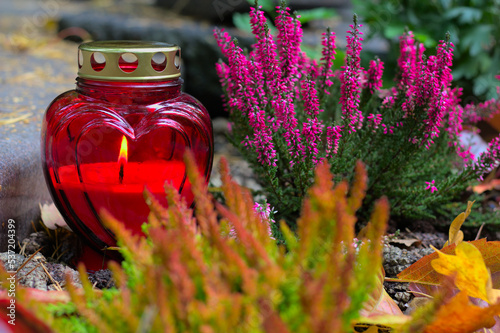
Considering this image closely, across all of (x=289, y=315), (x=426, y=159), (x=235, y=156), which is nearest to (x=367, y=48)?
(x=235, y=156)

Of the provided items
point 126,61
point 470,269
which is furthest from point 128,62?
point 470,269

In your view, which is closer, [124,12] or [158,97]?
[158,97]

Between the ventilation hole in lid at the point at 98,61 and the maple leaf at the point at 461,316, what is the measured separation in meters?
0.87

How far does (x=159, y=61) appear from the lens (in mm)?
1152

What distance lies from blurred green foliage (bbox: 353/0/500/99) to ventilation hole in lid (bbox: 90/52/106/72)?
167cm

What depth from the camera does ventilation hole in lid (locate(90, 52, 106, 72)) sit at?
3.70ft

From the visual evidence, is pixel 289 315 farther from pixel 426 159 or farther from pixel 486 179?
pixel 486 179

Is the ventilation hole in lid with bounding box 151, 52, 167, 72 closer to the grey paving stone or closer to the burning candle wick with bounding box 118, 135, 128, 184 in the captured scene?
the burning candle wick with bounding box 118, 135, 128, 184

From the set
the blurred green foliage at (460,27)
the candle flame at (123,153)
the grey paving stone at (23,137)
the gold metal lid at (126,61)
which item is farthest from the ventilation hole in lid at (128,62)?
the blurred green foliage at (460,27)

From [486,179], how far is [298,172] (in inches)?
33.6

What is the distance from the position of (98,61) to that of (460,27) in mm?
2174

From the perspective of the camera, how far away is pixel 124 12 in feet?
14.4

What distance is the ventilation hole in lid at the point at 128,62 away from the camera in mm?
1115

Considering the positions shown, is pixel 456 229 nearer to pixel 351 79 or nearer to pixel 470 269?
pixel 470 269
